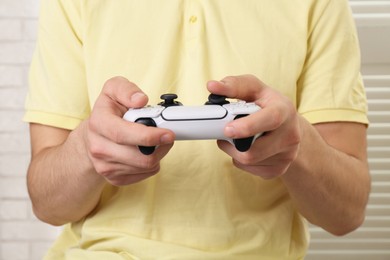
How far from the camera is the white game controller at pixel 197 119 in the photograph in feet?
2.31

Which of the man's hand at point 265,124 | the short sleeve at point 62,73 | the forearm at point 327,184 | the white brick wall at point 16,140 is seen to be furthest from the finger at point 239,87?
the white brick wall at point 16,140

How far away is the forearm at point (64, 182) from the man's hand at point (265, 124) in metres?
0.23

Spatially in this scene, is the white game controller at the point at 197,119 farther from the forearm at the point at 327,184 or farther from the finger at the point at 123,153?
the forearm at the point at 327,184

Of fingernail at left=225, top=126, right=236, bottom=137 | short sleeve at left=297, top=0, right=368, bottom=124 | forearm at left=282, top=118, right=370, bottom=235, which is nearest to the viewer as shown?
fingernail at left=225, top=126, right=236, bottom=137

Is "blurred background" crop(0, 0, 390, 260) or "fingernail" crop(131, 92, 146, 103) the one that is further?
"blurred background" crop(0, 0, 390, 260)

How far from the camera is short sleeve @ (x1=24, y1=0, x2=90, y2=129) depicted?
105 centimetres

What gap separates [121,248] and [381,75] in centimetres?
96

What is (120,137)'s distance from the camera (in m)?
0.72

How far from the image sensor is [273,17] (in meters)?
1.03

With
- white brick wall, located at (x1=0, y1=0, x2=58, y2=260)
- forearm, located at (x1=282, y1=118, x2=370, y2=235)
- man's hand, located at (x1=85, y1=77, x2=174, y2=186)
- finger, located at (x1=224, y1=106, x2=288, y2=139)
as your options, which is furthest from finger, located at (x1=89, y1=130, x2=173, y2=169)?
white brick wall, located at (x1=0, y1=0, x2=58, y2=260)

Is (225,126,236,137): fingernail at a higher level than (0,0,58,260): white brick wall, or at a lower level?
higher

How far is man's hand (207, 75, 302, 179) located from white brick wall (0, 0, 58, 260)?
105cm

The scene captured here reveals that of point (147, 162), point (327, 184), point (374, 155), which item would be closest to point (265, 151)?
point (147, 162)

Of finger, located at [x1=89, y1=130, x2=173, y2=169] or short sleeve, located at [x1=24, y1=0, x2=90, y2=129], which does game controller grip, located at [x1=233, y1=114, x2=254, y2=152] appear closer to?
finger, located at [x1=89, y1=130, x2=173, y2=169]
